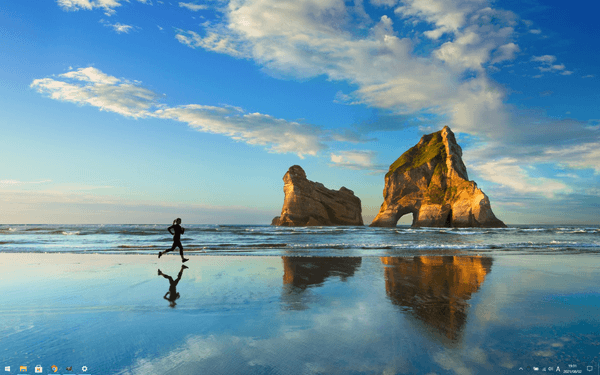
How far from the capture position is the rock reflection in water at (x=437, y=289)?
5.09m

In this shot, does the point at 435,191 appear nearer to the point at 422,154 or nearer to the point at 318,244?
the point at 422,154

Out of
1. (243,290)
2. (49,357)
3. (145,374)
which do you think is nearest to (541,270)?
(243,290)

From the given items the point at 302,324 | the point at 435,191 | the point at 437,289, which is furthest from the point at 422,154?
the point at 302,324

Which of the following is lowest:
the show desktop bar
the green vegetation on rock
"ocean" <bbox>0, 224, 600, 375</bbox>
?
"ocean" <bbox>0, 224, 600, 375</bbox>

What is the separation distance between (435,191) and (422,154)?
1545 cm

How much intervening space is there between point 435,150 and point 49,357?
92.6 metres

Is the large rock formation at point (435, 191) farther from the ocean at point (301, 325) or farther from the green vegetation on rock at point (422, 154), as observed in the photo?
the ocean at point (301, 325)

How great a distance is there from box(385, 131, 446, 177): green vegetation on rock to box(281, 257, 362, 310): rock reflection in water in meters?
79.0

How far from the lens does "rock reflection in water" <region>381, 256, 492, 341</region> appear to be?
509 centimetres

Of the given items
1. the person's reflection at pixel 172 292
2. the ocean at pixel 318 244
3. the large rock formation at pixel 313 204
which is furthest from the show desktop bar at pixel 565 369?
the large rock formation at pixel 313 204

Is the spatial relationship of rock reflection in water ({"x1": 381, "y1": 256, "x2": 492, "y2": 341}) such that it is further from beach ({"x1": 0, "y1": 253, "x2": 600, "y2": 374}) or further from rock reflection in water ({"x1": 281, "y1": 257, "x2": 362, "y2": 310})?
rock reflection in water ({"x1": 281, "y1": 257, "x2": 362, "y2": 310})

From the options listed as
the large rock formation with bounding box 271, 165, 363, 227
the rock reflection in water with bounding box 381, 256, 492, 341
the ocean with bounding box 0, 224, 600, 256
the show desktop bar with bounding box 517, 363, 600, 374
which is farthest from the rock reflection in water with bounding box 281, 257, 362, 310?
the large rock formation with bounding box 271, 165, 363, 227

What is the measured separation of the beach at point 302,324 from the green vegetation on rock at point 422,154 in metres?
82.1

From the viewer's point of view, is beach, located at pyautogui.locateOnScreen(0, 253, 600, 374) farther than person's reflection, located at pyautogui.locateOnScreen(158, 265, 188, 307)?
No
